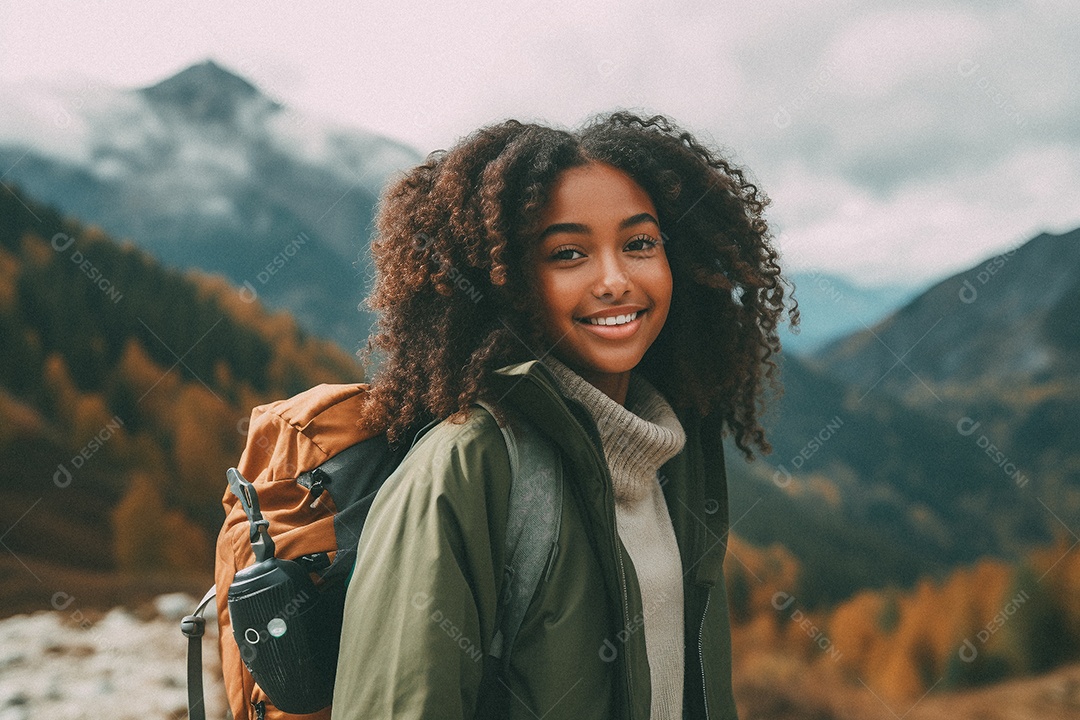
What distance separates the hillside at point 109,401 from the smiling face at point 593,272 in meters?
2.19

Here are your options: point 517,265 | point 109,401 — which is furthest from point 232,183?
point 517,265

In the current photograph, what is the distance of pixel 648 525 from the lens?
1.24 metres

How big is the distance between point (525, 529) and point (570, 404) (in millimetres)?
203

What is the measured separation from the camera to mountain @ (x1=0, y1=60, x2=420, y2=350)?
3.44 m

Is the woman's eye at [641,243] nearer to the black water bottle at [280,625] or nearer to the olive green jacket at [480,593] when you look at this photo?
the olive green jacket at [480,593]

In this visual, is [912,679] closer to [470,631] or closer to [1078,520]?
[1078,520]

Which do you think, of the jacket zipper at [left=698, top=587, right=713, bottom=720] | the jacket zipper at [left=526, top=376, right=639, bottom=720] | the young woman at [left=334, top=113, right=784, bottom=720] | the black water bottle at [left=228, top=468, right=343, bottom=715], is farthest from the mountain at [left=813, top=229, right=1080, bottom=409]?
the black water bottle at [left=228, top=468, right=343, bottom=715]

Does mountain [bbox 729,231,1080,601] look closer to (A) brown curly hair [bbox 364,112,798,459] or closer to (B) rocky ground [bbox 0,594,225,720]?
(A) brown curly hair [bbox 364,112,798,459]

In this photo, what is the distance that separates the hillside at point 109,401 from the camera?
285cm

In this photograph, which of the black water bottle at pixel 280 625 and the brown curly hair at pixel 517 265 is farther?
the brown curly hair at pixel 517 265

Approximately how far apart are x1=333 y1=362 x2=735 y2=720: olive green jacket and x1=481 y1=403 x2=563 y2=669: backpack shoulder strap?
13 millimetres

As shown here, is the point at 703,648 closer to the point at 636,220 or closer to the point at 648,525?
the point at 648,525

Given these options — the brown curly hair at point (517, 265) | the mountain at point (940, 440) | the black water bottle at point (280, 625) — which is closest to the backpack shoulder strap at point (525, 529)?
the brown curly hair at point (517, 265)

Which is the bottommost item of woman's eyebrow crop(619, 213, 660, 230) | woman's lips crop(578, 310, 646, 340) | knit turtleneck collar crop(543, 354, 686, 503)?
knit turtleneck collar crop(543, 354, 686, 503)
